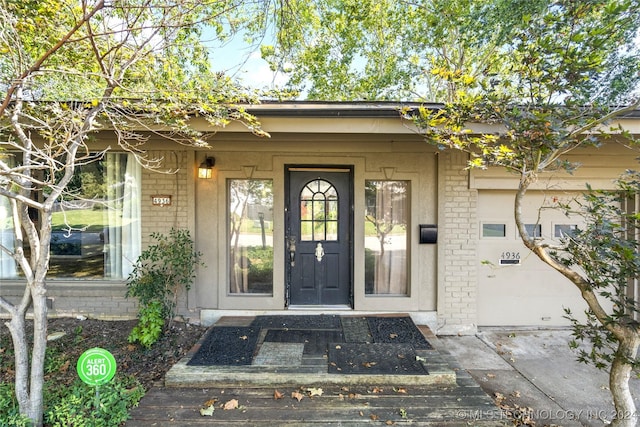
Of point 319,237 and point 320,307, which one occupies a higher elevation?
point 319,237

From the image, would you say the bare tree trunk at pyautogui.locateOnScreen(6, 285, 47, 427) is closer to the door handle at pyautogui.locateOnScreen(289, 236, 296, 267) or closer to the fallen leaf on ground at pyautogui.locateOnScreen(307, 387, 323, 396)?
the fallen leaf on ground at pyautogui.locateOnScreen(307, 387, 323, 396)

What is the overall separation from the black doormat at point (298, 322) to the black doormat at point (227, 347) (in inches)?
8.6

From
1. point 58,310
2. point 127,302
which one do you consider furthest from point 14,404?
point 58,310

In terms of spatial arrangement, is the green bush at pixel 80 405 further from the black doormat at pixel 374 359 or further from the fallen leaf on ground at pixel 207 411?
the black doormat at pixel 374 359

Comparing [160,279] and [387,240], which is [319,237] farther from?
[160,279]

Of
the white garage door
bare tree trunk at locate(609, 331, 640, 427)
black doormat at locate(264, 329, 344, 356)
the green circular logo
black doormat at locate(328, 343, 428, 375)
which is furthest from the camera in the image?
the white garage door

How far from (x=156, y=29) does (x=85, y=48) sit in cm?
144

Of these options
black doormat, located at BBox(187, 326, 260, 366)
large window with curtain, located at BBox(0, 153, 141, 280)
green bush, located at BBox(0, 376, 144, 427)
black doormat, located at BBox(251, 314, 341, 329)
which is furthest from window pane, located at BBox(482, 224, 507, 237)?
large window with curtain, located at BBox(0, 153, 141, 280)

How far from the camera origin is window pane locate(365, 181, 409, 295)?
4.93 m

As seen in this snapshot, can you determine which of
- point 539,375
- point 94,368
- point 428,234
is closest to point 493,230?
point 428,234

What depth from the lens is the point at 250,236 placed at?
4.95 m

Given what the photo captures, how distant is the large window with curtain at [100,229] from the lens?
4.86m

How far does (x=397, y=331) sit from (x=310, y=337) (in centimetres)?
113

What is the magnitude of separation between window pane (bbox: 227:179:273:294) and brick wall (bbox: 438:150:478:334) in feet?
8.43
